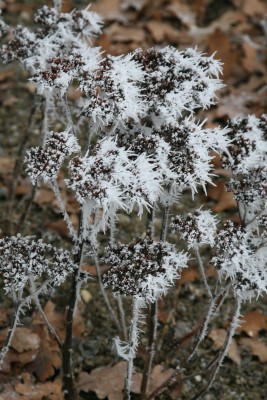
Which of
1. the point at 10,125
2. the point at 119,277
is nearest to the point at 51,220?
the point at 10,125

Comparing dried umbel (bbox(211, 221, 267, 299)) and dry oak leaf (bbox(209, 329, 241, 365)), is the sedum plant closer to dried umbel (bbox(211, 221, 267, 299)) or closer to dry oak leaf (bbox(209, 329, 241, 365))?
dried umbel (bbox(211, 221, 267, 299))

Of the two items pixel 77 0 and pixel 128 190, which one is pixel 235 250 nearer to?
pixel 128 190

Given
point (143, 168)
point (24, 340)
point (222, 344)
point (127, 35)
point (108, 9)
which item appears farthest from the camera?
point (108, 9)

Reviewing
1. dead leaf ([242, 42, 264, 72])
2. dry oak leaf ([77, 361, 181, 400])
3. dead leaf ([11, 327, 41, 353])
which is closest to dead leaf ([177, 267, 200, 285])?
dry oak leaf ([77, 361, 181, 400])

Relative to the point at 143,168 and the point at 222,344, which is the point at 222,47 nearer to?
the point at 222,344

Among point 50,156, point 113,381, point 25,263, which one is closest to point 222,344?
point 113,381

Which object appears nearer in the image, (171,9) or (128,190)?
(128,190)
